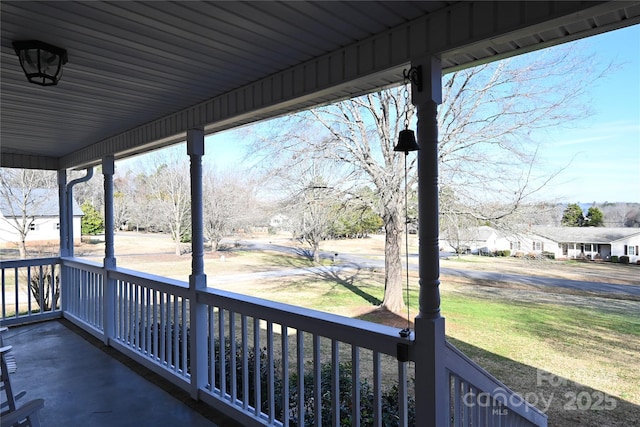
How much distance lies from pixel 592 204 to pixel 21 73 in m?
7.51

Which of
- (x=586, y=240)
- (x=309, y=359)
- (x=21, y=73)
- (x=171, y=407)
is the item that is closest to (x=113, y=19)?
(x=21, y=73)

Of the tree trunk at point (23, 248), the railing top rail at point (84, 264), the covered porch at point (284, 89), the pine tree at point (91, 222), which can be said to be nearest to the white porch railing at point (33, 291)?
the railing top rail at point (84, 264)

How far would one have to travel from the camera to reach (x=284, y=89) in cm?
255

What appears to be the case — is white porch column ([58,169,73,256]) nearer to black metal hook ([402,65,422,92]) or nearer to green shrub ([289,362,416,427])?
green shrub ([289,362,416,427])

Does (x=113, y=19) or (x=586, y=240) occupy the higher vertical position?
(x=113, y=19)

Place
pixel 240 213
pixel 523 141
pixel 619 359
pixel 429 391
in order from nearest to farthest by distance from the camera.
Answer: pixel 429 391 < pixel 619 359 < pixel 523 141 < pixel 240 213

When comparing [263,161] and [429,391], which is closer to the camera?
[429,391]

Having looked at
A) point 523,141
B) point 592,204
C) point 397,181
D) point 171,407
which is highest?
point 523,141

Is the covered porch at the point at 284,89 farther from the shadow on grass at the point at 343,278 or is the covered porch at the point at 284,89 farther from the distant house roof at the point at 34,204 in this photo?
the distant house roof at the point at 34,204

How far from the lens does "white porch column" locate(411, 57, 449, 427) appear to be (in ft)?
5.92

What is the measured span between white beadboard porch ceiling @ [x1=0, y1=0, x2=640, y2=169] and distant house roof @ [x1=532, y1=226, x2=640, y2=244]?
583 centimetres

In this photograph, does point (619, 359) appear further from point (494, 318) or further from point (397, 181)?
point (397, 181)

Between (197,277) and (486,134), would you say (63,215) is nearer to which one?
(197,277)

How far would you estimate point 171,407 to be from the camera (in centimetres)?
310
